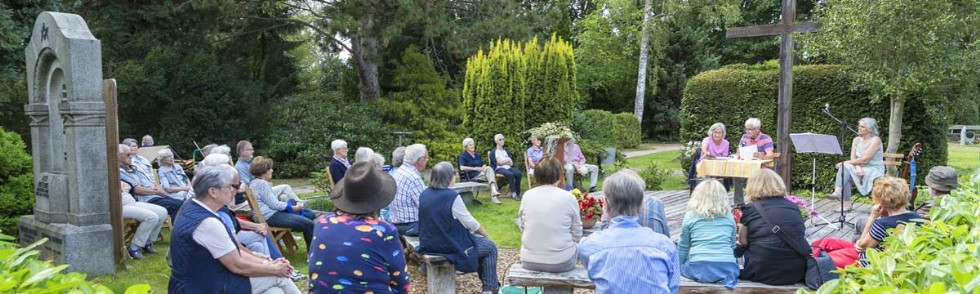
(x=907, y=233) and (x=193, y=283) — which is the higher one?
(x=907, y=233)

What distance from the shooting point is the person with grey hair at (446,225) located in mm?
4633

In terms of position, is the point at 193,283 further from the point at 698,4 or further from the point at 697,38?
the point at 697,38

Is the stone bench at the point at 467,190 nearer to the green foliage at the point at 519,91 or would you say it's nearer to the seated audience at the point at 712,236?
the green foliage at the point at 519,91

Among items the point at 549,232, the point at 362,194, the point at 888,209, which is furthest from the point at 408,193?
the point at 888,209

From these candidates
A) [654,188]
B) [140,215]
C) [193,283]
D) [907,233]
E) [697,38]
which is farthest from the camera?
[697,38]

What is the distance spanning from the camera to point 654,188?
11125 mm

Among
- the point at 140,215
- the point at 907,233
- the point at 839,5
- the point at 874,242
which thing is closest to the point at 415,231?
the point at 140,215

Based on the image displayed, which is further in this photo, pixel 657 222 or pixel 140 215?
pixel 140 215

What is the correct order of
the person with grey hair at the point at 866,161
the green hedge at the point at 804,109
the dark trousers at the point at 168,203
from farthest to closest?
the green hedge at the point at 804,109, the person with grey hair at the point at 866,161, the dark trousers at the point at 168,203

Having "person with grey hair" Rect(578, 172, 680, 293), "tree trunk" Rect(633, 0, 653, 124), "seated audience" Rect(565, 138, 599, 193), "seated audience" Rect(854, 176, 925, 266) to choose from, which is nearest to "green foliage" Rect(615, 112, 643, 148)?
"tree trunk" Rect(633, 0, 653, 124)

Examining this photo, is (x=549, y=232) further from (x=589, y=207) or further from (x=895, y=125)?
(x=895, y=125)

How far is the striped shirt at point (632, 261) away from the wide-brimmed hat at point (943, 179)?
3.03 metres

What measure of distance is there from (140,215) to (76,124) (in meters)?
1.09

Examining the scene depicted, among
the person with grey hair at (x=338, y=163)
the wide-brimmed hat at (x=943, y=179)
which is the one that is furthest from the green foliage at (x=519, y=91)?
the wide-brimmed hat at (x=943, y=179)
